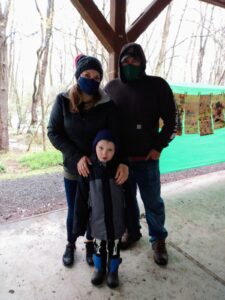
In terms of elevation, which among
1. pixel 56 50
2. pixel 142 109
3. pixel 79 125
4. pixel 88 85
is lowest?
pixel 79 125

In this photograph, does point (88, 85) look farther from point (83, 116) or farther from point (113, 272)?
point (113, 272)

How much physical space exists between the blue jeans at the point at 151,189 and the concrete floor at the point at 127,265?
25 centimetres

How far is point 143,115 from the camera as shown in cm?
179

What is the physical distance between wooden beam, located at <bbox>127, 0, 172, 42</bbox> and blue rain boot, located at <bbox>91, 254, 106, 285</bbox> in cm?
186

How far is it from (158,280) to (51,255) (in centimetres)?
82

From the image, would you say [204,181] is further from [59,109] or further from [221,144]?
[59,109]

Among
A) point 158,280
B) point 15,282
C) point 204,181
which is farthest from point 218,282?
point 204,181

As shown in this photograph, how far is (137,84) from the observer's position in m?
1.82

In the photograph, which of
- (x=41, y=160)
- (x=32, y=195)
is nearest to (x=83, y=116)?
(x=32, y=195)

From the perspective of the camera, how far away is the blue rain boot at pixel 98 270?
1.70 m

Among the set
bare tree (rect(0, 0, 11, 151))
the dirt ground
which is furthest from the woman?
bare tree (rect(0, 0, 11, 151))

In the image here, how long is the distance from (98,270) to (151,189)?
26.3 inches

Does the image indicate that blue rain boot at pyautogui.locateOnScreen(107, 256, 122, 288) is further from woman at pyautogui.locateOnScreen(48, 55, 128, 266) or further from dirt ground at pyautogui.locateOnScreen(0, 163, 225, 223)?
dirt ground at pyautogui.locateOnScreen(0, 163, 225, 223)

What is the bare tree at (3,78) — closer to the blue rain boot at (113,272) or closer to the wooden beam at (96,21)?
the wooden beam at (96,21)
